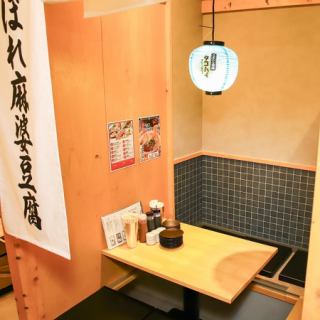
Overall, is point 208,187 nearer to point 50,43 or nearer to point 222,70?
point 222,70

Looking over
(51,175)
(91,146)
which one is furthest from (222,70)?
(51,175)

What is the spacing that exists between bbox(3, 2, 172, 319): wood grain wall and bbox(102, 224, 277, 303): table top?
0.29 meters

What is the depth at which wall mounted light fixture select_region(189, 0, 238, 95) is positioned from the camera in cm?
229

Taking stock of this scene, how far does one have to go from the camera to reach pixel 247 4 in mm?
3371

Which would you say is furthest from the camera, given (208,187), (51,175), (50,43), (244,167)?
(208,187)

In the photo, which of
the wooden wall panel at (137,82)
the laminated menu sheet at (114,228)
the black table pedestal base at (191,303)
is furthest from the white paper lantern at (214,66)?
the black table pedestal base at (191,303)

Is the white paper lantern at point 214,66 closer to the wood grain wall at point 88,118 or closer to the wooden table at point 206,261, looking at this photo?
the wood grain wall at point 88,118

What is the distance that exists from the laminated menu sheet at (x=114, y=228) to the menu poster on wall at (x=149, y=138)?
43cm

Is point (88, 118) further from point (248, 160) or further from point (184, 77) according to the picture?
point (248, 160)

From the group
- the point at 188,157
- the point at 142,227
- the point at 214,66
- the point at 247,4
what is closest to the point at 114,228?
the point at 142,227

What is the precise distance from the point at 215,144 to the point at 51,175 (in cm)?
262

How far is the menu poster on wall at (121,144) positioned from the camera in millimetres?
2240

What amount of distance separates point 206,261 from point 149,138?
3.11 ft

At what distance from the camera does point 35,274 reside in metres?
1.95
